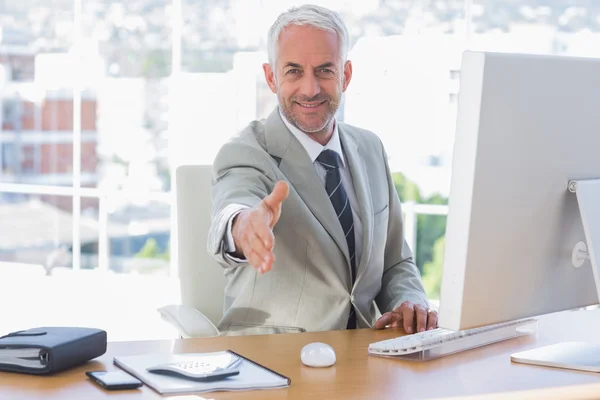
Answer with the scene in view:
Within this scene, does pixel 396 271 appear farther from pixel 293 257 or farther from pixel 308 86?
pixel 308 86

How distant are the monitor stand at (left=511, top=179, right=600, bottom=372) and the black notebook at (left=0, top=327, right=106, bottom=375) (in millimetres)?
867

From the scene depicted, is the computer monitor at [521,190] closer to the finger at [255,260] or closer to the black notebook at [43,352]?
the finger at [255,260]

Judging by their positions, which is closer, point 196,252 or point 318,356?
point 318,356

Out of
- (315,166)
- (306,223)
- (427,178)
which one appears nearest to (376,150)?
(315,166)

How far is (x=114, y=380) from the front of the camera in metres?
1.56

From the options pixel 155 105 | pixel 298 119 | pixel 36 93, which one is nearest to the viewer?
pixel 298 119

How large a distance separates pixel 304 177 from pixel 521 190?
762 mm

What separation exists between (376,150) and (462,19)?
10.9ft

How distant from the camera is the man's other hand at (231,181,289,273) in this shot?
157 cm

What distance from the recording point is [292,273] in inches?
88.5

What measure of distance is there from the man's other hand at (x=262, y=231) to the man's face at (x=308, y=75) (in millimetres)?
727

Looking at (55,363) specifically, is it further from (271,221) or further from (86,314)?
(86,314)

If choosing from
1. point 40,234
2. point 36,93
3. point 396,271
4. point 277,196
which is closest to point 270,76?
point 396,271

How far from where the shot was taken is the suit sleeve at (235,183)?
6.29ft
